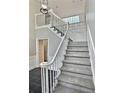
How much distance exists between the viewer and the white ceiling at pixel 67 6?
288 inches

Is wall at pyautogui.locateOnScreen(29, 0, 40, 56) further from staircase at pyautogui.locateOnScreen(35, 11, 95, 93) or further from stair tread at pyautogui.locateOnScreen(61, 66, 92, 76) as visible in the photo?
stair tread at pyautogui.locateOnScreen(61, 66, 92, 76)

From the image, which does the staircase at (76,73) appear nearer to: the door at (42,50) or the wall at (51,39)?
the wall at (51,39)

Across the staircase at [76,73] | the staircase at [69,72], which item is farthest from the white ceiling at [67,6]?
the staircase at [76,73]

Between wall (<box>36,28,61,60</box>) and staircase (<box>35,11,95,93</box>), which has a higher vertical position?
wall (<box>36,28,61,60</box>)

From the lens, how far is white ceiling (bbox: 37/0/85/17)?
7.32 meters

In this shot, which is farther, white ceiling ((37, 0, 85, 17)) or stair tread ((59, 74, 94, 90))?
white ceiling ((37, 0, 85, 17))

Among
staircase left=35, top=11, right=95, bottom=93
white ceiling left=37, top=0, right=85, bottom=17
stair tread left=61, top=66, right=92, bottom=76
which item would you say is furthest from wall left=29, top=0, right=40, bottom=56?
stair tread left=61, top=66, right=92, bottom=76

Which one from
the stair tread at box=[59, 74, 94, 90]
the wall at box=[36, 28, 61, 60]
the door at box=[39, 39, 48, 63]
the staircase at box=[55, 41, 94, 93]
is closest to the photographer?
the stair tread at box=[59, 74, 94, 90]

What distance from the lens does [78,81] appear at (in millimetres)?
3068

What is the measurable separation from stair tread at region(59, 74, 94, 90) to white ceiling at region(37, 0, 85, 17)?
5.11 meters

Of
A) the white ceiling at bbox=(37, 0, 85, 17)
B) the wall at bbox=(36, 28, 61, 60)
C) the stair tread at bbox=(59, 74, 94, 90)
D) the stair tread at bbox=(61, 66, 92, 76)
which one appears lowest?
the stair tread at bbox=(59, 74, 94, 90)
